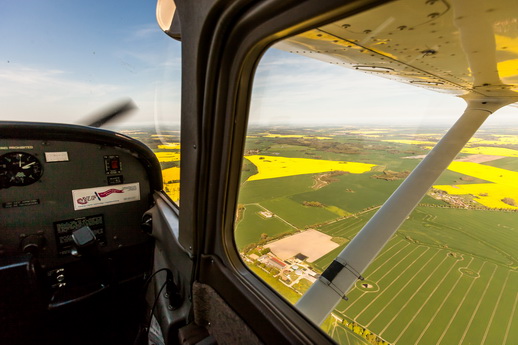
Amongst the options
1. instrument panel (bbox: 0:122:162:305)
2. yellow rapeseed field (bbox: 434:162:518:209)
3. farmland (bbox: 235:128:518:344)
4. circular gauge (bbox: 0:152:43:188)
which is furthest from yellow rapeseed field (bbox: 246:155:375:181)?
circular gauge (bbox: 0:152:43:188)

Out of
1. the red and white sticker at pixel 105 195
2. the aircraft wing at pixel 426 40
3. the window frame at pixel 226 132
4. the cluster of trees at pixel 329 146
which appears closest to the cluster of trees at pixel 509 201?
the aircraft wing at pixel 426 40

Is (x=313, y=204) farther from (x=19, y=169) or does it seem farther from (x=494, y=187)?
(x=19, y=169)

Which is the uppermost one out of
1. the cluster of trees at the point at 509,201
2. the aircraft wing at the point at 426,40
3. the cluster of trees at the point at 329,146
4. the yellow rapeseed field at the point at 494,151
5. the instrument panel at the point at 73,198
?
the aircraft wing at the point at 426,40

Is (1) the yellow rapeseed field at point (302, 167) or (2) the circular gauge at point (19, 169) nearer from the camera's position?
(1) the yellow rapeseed field at point (302, 167)

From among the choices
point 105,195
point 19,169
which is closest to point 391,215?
point 105,195

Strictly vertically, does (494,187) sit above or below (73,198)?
above

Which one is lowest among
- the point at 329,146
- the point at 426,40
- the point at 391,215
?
the point at 391,215

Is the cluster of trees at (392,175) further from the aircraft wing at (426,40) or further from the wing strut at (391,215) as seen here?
the aircraft wing at (426,40)
